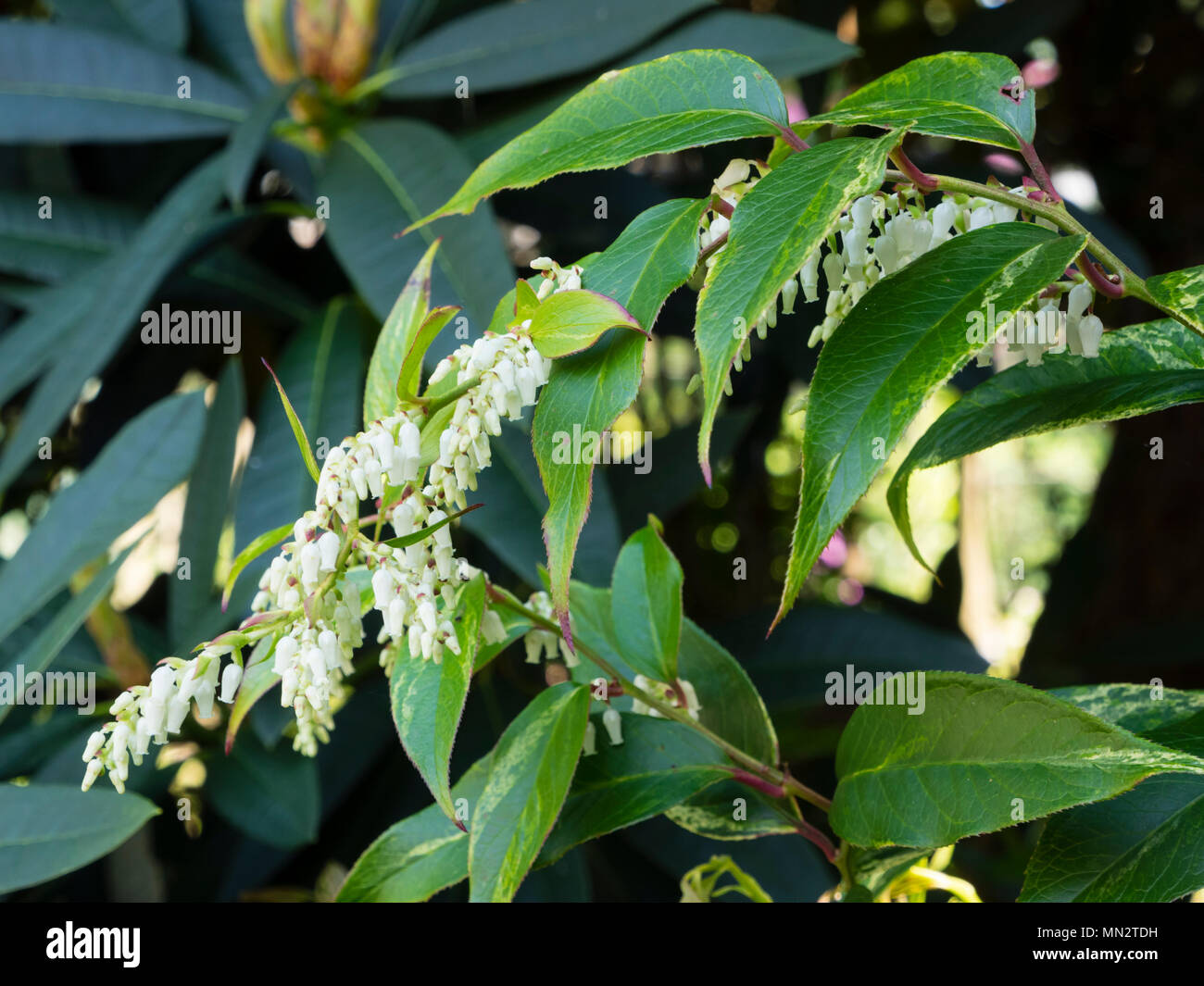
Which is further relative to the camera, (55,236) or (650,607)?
(55,236)

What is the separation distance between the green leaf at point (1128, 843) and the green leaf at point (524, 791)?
166 millimetres

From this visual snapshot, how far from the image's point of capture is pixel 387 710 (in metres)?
0.97

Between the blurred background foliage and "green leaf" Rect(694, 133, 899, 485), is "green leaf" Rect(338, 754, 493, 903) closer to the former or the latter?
"green leaf" Rect(694, 133, 899, 485)

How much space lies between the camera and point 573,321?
277 mm

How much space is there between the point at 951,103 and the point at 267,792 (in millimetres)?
744

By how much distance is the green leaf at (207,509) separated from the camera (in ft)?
2.58

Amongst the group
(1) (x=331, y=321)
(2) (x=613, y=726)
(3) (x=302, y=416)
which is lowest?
(2) (x=613, y=726)

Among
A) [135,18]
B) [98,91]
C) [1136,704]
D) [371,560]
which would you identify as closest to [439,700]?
[371,560]

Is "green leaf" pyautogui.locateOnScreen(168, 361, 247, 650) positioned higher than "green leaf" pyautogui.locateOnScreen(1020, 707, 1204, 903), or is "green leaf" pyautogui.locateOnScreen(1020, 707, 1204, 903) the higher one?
"green leaf" pyautogui.locateOnScreen(168, 361, 247, 650)

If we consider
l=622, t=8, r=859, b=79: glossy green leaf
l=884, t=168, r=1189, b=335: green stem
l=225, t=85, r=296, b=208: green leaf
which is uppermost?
l=622, t=8, r=859, b=79: glossy green leaf

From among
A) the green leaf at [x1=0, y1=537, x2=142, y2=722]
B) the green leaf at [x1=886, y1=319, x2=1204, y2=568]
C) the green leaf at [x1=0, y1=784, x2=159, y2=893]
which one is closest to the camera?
the green leaf at [x1=886, y1=319, x2=1204, y2=568]

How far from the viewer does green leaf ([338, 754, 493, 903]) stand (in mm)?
389

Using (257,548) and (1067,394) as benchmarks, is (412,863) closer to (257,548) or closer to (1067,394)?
(257,548)

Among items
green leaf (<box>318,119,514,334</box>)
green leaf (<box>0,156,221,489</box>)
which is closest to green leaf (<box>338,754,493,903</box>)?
green leaf (<box>318,119,514,334</box>)
